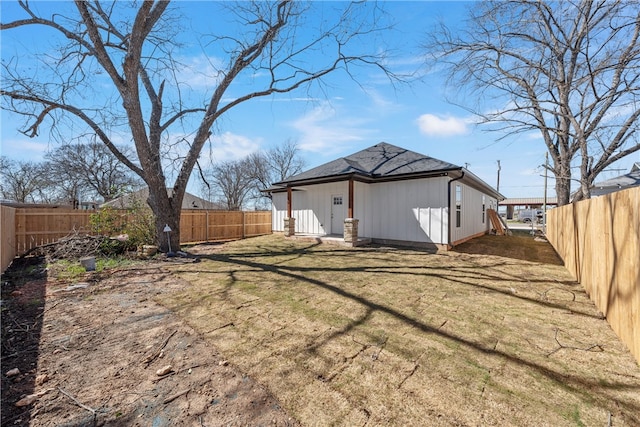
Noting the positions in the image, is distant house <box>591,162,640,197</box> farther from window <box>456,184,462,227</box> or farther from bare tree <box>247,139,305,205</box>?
bare tree <box>247,139,305,205</box>

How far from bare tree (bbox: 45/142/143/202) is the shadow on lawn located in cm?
2234

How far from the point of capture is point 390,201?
1037 centimetres

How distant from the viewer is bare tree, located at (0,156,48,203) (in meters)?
26.0

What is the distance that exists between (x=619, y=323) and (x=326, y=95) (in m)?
9.72

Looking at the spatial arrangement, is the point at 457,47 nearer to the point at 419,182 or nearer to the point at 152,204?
the point at 419,182

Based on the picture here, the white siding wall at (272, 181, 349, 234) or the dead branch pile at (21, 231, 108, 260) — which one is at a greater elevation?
the white siding wall at (272, 181, 349, 234)

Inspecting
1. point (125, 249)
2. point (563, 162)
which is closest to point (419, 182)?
point (563, 162)

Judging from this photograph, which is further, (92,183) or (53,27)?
(92,183)

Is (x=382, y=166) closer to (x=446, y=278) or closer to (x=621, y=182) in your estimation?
(x=446, y=278)

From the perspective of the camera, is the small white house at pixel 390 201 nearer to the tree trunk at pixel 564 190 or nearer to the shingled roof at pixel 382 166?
the shingled roof at pixel 382 166

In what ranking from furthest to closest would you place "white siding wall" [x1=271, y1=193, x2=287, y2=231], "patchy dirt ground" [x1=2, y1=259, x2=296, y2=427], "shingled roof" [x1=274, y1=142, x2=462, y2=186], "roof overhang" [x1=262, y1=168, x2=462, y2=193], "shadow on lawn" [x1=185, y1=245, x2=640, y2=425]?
"white siding wall" [x1=271, y1=193, x2=287, y2=231] < "shingled roof" [x1=274, y1=142, x2=462, y2=186] < "roof overhang" [x1=262, y1=168, x2=462, y2=193] < "shadow on lawn" [x1=185, y1=245, x2=640, y2=425] < "patchy dirt ground" [x1=2, y1=259, x2=296, y2=427]

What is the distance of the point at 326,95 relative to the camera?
10.0m

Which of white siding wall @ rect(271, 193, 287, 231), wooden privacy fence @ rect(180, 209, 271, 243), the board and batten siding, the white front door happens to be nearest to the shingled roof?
the board and batten siding

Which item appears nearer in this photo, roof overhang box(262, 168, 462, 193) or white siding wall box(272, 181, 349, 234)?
roof overhang box(262, 168, 462, 193)
